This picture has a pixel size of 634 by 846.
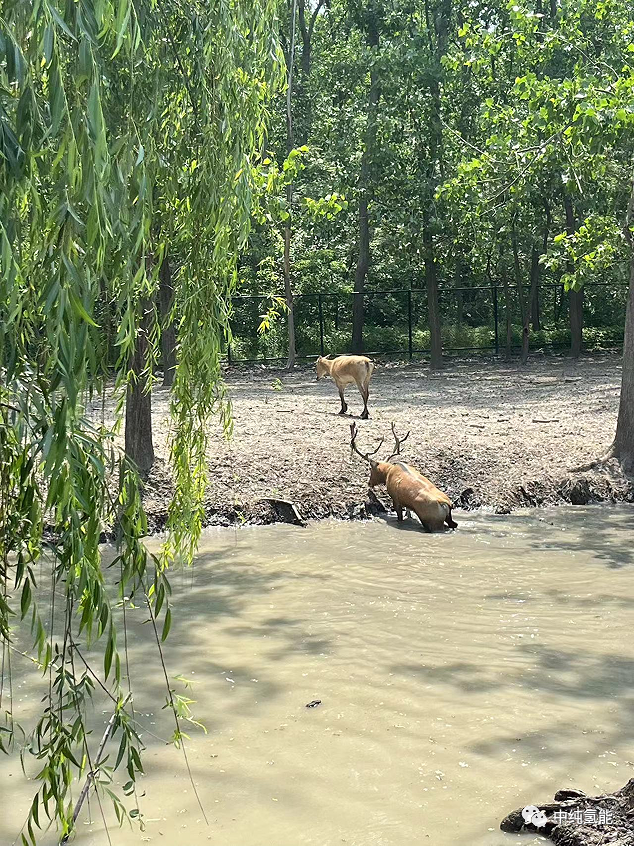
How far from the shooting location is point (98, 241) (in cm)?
303

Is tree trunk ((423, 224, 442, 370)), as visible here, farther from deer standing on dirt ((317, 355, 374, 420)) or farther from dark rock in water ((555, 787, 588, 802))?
dark rock in water ((555, 787, 588, 802))

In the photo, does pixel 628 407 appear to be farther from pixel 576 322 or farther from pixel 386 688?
pixel 576 322

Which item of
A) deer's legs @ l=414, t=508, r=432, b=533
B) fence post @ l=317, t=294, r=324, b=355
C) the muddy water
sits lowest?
the muddy water

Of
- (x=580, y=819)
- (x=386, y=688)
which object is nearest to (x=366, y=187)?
(x=386, y=688)

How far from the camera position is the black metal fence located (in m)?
27.7

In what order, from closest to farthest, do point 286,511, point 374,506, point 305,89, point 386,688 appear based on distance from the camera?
point 386,688, point 286,511, point 374,506, point 305,89

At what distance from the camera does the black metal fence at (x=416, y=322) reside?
27.7m

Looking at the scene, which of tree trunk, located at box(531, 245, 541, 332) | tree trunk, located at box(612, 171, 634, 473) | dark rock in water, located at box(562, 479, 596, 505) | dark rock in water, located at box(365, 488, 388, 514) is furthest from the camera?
tree trunk, located at box(531, 245, 541, 332)

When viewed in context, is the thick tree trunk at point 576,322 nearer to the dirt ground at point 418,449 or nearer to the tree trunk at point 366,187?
the tree trunk at point 366,187

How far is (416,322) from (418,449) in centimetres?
1705

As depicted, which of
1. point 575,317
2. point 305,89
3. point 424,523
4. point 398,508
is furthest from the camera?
point 305,89

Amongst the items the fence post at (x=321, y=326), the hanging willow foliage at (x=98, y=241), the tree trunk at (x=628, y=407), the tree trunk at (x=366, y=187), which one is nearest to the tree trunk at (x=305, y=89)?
the tree trunk at (x=366, y=187)

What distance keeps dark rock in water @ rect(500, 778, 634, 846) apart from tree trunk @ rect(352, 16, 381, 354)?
20685 millimetres

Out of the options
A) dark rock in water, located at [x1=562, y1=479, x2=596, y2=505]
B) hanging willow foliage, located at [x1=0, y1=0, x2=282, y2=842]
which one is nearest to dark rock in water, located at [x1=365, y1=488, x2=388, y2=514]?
dark rock in water, located at [x1=562, y1=479, x2=596, y2=505]
